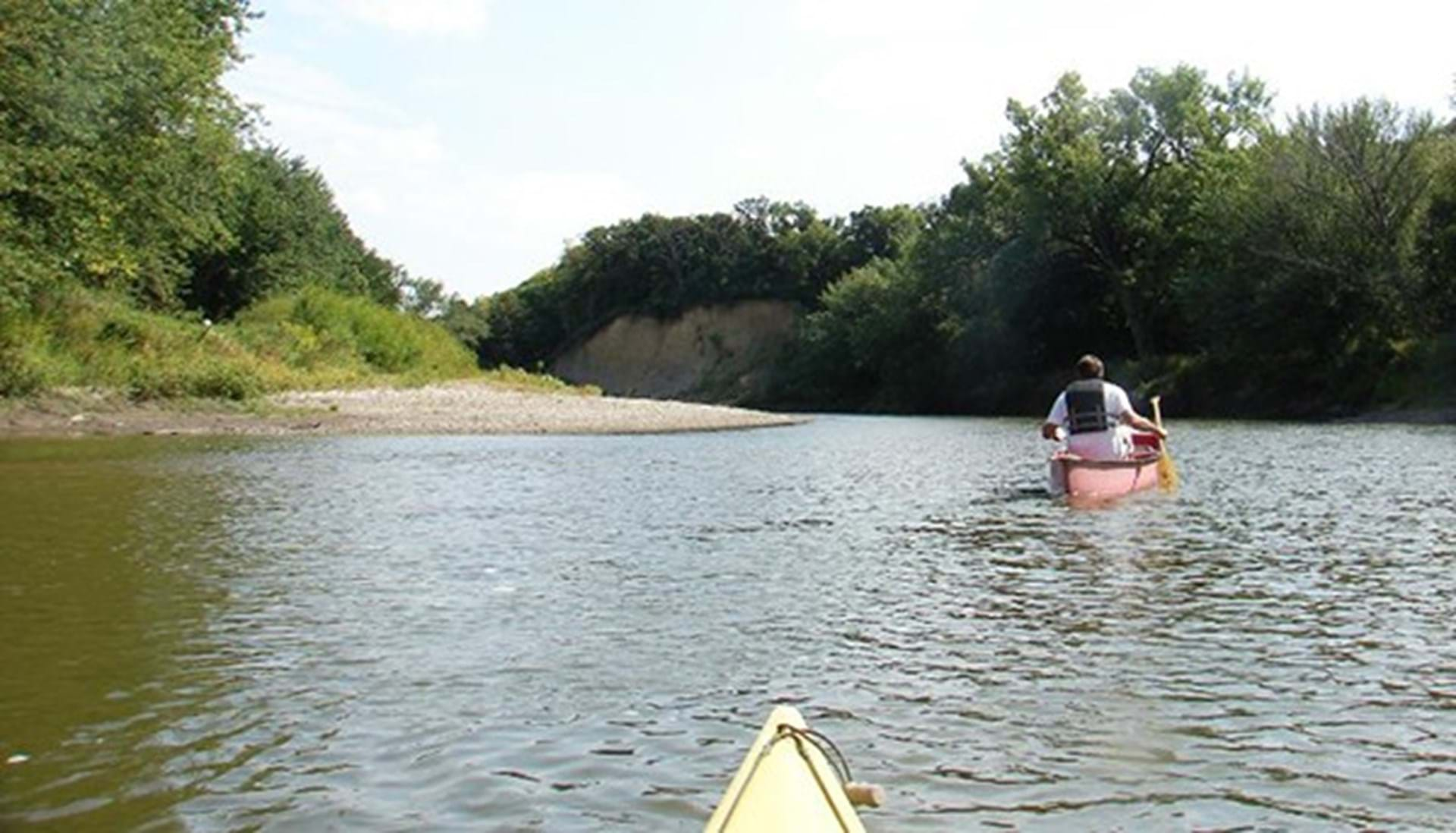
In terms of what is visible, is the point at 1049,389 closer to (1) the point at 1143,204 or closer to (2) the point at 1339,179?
(1) the point at 1143,204

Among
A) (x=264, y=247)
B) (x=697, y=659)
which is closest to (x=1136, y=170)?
(x=264, y=247)

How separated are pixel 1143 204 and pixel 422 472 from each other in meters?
47.0

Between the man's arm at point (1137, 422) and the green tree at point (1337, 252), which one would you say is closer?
the man's arm at point (1137, 422)

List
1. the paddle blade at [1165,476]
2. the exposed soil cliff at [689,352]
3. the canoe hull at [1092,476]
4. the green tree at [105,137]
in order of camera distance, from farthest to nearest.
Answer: the exposed soil cliff at [689,352] < the green tree at [105,137] < the paddle blade at [1165,476] < the canoe hull at [1092,476]

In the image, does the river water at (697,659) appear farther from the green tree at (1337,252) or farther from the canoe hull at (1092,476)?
the green tree at (1337,252)

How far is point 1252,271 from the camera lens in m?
50.4

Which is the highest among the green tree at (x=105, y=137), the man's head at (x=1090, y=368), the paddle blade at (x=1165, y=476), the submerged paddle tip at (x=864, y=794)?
the green tree at (x=105, y=137)

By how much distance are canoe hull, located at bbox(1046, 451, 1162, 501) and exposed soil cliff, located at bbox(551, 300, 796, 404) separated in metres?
77.4

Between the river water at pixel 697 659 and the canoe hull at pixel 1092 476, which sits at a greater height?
the canoe hull at pixel 1092 476

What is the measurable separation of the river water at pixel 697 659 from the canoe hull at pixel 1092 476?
1.72 ft

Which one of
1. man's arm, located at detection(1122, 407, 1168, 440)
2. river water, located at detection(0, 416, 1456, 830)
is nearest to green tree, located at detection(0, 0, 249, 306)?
river water, located at detection(0, 416, 1456, 830)

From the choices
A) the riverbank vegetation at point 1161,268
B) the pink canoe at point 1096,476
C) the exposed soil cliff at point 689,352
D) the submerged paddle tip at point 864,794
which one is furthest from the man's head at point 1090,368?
the exposed soil cliff at point 689,352

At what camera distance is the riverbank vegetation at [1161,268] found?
46.8m

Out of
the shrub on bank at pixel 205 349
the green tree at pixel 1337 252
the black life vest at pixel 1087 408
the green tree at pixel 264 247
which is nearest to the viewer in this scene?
the black life vest at pixel 1087 408
